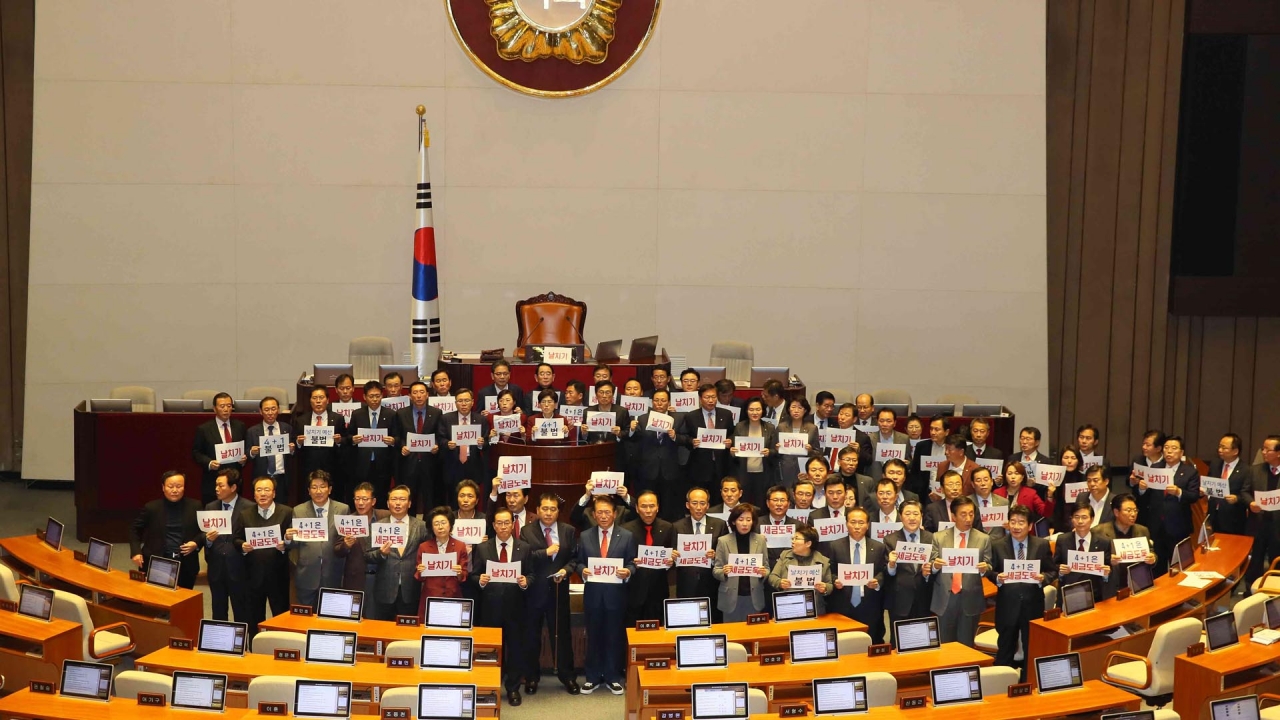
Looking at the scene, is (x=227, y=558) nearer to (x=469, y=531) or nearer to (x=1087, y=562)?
(x=469, y=531)

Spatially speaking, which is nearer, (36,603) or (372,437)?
(36,603)

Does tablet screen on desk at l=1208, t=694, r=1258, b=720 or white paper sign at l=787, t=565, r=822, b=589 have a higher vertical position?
white paper sign at l=787, t=565, r=822, b=589

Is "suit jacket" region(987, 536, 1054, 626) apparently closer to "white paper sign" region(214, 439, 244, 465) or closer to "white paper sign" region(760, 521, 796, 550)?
"white paper sign" region(760, 521, 796, 550)

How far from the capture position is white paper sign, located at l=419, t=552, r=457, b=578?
9898mm

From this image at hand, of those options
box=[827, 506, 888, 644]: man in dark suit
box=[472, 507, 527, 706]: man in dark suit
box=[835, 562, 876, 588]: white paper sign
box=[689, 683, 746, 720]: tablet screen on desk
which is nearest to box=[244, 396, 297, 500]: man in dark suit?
box=[472, 507, 527, 706]: man in dark suit

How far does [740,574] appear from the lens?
10.1m

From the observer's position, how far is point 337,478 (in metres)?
12.6

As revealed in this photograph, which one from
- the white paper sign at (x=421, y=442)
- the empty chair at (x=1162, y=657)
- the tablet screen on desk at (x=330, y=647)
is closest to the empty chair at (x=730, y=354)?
the white paper sign at (x=421, y=442)

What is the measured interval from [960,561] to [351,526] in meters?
4.64

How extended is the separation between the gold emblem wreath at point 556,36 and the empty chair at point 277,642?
9170 millimetres

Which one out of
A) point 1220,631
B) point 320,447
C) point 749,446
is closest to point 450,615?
point 320,447

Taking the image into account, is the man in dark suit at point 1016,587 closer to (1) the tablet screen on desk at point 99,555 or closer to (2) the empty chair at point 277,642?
(2) the empty chair at point 277,642

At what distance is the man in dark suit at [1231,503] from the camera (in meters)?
12.3

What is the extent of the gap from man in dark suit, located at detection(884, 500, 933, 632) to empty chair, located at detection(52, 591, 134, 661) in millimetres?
5801
